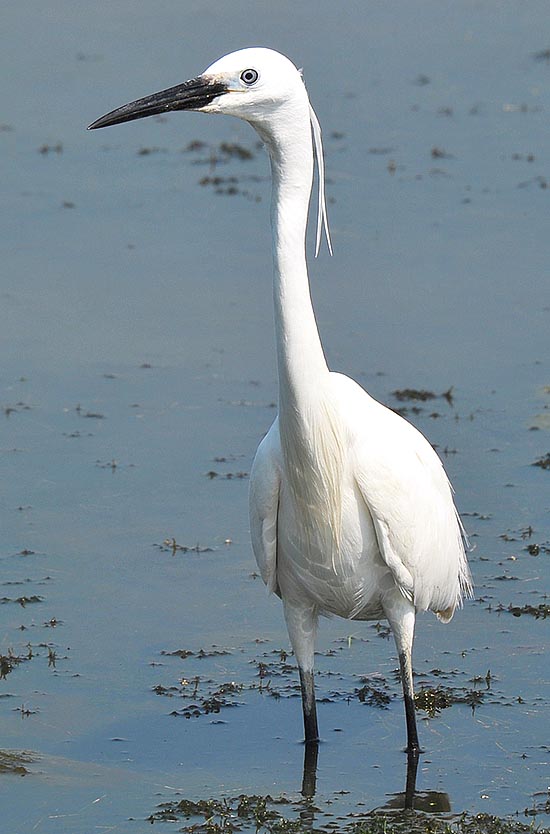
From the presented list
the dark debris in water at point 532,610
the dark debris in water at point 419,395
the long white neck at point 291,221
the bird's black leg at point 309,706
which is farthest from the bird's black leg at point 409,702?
the dark debris in water at point 419,395

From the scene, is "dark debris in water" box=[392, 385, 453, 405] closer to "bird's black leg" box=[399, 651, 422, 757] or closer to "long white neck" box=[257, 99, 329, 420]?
"bird's black leg" box=[399, 651, 422, 757]

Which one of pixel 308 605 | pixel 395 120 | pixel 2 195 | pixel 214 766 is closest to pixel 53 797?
pixel 214 766

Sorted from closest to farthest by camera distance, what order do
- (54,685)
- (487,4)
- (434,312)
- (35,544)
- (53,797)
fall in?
1. (53,797)
2. (54,685)
3. (35,544)
4. (434,312)
5. (487,4)

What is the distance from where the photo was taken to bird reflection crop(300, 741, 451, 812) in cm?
611

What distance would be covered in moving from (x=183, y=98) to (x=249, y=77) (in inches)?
9.0

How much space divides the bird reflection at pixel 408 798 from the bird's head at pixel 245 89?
2589mm

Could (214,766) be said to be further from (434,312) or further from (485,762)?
(434,312)

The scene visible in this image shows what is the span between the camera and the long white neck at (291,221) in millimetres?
5320

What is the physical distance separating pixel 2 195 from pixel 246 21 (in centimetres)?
564

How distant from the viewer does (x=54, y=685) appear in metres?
7.05

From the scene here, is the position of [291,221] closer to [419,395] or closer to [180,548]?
Answer: [180,548]

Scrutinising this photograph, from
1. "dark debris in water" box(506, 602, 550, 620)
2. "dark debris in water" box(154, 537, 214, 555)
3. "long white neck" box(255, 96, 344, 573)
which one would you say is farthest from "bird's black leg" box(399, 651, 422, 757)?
"dark debris in water" box(154, 537, 214, 555)

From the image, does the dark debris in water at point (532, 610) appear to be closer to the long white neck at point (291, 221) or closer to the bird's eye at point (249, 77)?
the long white neck at point (291, 221)

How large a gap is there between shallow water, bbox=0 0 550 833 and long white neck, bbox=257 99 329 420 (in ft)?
6.34
